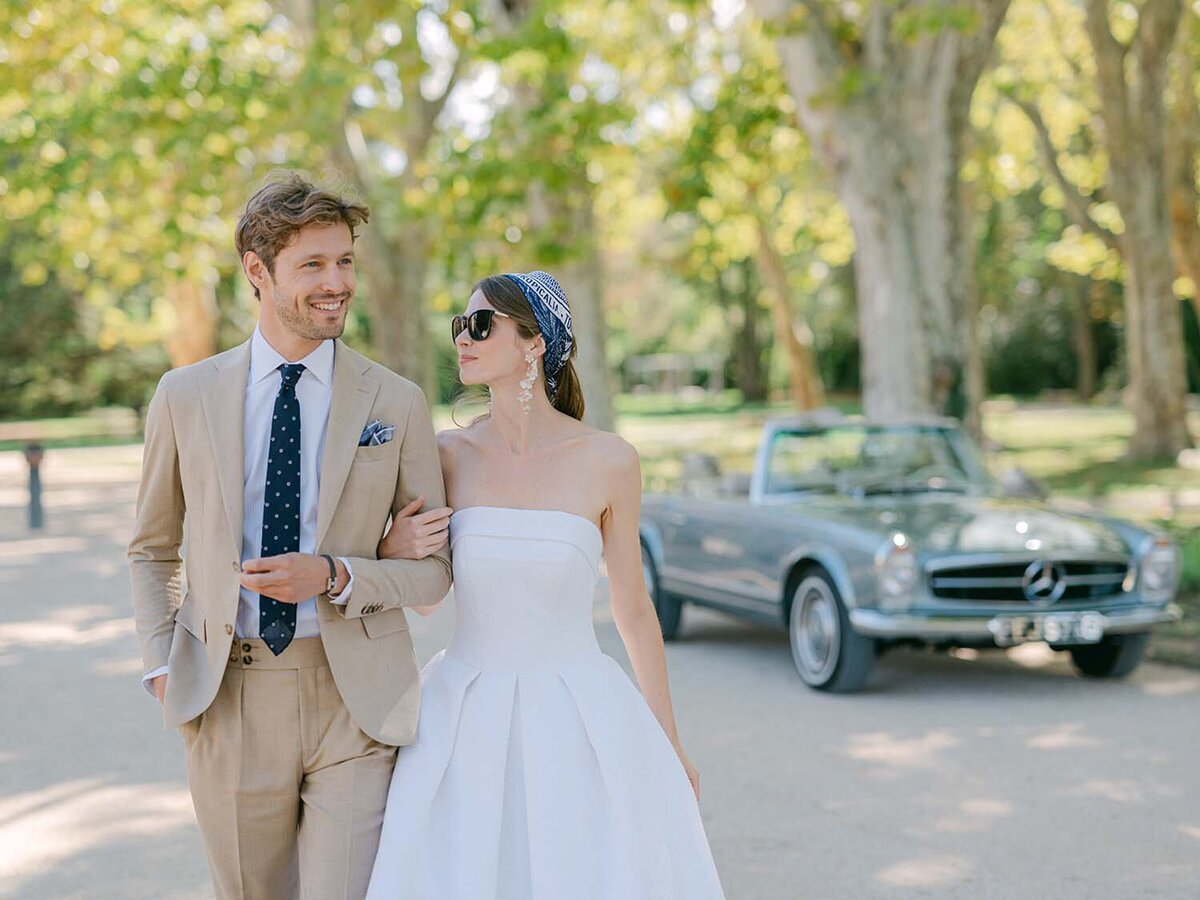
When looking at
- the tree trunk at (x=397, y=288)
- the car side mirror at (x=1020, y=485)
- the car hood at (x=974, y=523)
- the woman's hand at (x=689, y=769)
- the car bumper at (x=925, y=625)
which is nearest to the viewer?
the woman's hand at (x=689, y=769)

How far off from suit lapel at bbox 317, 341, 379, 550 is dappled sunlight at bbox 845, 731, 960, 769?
4.32 metres

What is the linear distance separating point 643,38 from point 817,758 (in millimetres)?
24298

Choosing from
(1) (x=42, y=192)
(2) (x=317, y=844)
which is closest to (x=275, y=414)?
(2) (x=317, y=844)

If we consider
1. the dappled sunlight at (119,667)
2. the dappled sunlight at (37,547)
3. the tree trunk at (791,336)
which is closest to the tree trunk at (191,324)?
the tree trunk at (791,336)

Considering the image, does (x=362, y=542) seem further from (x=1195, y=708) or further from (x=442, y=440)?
(x=1195, y=708)

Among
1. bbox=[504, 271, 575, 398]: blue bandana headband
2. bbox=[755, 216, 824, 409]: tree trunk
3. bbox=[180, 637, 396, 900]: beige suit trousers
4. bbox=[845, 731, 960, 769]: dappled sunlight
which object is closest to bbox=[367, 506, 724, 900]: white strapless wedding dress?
bbox=[180, 637, 396, 900]: beige suit trousers

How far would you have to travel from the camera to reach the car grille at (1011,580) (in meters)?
8.56

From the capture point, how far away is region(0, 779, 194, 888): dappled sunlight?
5.81 m

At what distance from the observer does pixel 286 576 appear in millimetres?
3205

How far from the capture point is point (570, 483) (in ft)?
12.4

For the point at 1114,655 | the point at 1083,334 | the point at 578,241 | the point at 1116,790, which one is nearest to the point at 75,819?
the point at 1116,790

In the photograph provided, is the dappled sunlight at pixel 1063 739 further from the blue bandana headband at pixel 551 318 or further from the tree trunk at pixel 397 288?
the tree trunk at pixel 397 288

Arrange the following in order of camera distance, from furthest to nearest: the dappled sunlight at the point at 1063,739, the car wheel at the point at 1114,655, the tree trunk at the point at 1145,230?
1. the tree trunk at the point at 1145,230
2. the car wheel at the point at 1114,655
3. the dappled sunlight at the point at 1063,739

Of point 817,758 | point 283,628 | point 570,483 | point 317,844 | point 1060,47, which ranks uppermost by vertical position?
point 1060,47
